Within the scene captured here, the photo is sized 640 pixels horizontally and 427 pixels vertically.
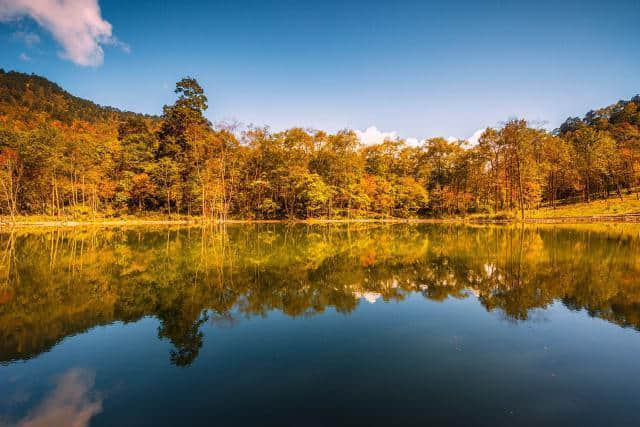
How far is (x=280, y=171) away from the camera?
156ft

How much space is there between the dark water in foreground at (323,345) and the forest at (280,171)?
109 ft

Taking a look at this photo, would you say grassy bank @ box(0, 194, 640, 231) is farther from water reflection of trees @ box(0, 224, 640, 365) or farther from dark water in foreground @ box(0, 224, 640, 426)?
dark water in foreground @ box(0, 224, 640, 426)

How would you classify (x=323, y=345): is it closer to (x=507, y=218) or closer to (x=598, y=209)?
(x=507, y=218)

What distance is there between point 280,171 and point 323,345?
139 ft

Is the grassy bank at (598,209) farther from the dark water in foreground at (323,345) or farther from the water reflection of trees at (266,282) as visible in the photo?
the dark water in foreground at (323,345)

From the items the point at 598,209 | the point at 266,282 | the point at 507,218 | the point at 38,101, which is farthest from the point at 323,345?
the point at 38,101

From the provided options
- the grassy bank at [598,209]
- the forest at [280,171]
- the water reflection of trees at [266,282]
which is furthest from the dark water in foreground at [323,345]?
the grassy bank at [598,209]

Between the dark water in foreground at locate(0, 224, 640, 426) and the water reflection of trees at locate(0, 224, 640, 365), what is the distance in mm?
75

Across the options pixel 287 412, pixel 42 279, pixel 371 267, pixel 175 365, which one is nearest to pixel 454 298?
pixel 371 267

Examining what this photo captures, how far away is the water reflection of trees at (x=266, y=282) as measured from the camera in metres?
7.98

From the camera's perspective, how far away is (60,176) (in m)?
40.1

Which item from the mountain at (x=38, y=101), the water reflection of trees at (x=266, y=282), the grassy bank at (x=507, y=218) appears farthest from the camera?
the mountain at (x=38, y=101)

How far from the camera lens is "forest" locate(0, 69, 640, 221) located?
40781 millimetres

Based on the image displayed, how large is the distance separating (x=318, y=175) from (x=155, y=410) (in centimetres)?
4527
